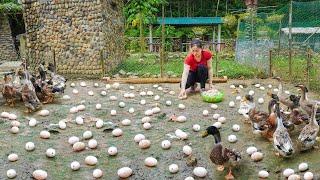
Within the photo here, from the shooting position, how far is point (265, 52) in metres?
14.0

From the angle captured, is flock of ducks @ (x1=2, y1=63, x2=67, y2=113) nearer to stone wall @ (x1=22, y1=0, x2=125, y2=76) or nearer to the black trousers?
the black trousers

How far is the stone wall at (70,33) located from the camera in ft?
46.3

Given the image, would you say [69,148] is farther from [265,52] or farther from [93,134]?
[265,52]

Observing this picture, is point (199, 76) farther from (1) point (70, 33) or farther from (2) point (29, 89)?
(1) point (70, 33)

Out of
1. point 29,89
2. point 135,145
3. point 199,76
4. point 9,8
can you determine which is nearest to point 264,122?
point 135,145

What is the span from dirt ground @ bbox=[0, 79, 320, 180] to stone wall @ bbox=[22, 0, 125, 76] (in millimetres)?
5088

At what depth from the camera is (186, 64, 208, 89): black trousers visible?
980cm

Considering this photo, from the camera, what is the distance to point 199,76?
9891 mm

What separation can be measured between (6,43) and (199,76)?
17.3 metres

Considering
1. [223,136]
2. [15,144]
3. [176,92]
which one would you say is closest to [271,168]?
[223,136]

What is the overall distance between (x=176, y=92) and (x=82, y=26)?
517cm

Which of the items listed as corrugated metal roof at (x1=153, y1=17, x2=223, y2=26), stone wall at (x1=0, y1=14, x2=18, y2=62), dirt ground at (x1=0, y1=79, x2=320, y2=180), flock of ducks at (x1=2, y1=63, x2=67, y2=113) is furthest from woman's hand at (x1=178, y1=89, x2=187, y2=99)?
corrugated metal roof at (x1=153, y1=17, x2=223, y2=26)

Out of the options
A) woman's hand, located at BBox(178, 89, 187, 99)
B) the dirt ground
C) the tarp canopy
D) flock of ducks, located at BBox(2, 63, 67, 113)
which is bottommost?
the dirt ground

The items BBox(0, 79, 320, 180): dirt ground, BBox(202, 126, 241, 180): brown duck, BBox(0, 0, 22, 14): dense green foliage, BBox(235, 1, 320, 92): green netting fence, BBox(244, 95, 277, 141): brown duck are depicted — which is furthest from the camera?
BBox(0, 0, 22, 14): dense green foliage
